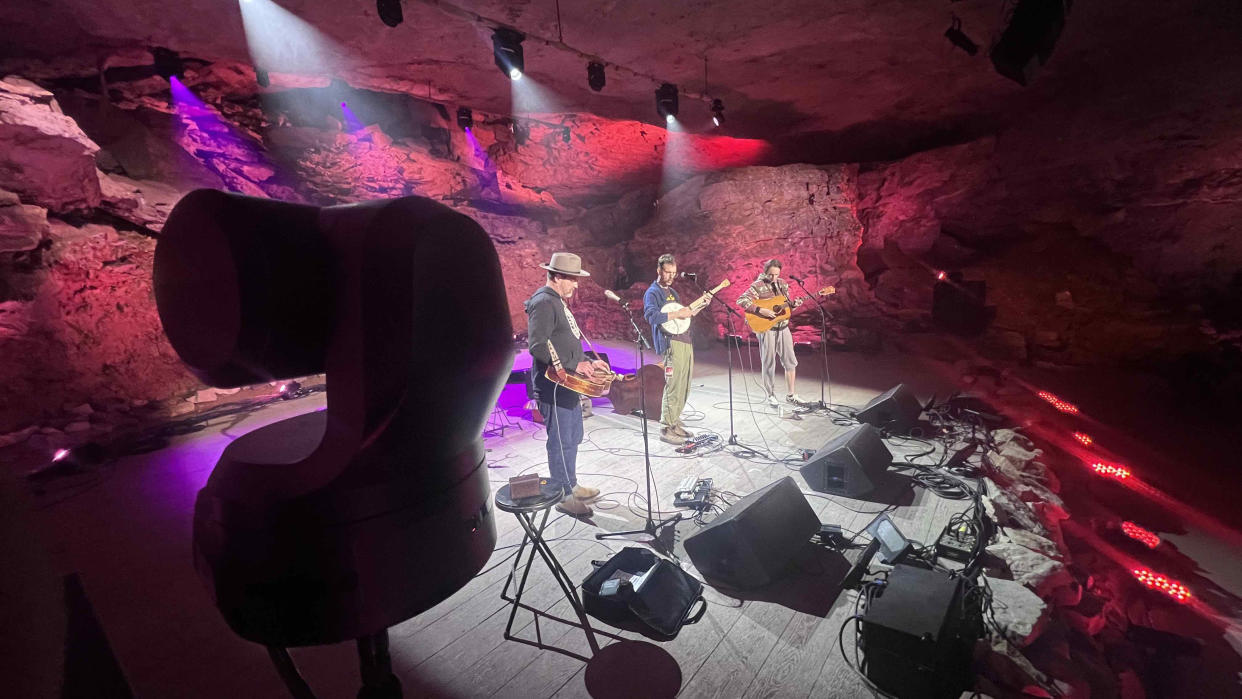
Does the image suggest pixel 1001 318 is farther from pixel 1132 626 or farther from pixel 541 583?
pixel 541 583

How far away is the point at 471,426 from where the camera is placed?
3.27 ft

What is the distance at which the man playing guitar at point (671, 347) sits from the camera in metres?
5.60

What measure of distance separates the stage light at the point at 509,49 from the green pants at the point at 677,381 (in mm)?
3863

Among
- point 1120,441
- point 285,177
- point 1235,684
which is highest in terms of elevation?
point 285,177

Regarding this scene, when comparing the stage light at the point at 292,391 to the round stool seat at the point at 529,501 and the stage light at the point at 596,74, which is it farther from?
the round stool seat at the point at 529,501

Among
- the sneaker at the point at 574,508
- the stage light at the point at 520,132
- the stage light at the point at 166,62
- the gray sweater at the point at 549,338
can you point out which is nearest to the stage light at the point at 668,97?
the stage light at the point at 520,132

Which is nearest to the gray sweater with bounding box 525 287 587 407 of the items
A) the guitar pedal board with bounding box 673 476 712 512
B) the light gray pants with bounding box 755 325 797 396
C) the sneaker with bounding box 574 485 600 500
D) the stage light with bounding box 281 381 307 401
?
the sneaker with bounding box 574 485 600 500

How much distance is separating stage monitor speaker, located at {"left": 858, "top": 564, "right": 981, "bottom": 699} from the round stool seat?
1705 millimetres

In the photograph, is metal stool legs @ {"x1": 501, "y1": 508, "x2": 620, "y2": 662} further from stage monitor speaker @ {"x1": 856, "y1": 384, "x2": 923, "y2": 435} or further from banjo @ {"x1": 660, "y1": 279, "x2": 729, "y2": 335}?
stage monitor speaker @ {"x1": 856, "y1": 384, "x2": 923, "y2": 435}

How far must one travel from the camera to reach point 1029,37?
4.54 metres

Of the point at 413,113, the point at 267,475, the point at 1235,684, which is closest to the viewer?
the point at 267,475

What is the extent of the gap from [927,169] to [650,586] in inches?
411

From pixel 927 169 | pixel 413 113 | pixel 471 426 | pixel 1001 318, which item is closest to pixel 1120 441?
pixel 1001 318

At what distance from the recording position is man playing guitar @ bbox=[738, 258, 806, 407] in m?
6.95
